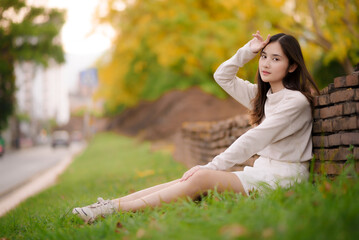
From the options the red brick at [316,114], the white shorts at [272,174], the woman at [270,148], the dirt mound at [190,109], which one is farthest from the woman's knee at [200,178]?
the dirt mound at [190,109]

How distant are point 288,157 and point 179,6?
11.4 metres

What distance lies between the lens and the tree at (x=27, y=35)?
2173cm

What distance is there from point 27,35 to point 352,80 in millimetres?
22304

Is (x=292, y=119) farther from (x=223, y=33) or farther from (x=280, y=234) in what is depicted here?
(x=223, y=33)

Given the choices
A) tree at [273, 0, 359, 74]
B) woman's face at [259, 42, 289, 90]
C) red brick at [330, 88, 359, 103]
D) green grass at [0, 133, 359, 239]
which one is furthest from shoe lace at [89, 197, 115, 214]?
tree at [273, 0, 359, 74]

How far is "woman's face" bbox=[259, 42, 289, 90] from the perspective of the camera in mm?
3359

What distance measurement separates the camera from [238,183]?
3.26m

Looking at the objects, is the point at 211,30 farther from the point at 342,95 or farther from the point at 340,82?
the point at 342,95

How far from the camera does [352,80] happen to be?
310 cm

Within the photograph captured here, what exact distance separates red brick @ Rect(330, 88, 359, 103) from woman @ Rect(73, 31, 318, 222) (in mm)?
214

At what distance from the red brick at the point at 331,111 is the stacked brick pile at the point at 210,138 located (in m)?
1.29

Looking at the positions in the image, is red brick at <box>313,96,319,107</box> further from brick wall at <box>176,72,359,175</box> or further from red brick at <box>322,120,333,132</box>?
red brick at <box>322,120,333,132</box>

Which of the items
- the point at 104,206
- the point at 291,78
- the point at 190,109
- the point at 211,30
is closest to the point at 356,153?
the point at 291,78

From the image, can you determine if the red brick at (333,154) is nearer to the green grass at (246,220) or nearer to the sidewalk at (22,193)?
the green grass at (246,220)
